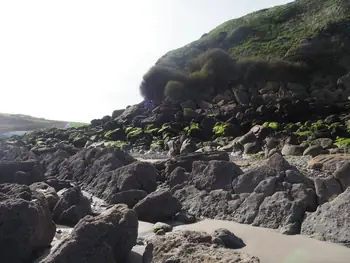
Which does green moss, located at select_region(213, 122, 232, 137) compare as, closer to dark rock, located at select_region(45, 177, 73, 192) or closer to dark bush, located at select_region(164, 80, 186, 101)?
dark bush, located at select_region(164, 80, 186, 101)

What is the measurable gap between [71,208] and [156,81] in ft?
122

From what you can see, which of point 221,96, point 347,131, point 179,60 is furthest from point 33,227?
point 179,60

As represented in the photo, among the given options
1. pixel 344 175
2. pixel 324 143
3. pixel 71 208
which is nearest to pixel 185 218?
pixel 71 208

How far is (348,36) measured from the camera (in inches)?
1882

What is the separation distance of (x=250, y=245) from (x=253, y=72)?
36.0 metres

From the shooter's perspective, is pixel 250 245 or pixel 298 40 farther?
pixel 298 40

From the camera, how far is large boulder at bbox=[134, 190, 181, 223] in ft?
27.2

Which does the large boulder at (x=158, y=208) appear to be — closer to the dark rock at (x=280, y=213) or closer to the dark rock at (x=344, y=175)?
the dark rock at (x=280, y=213)

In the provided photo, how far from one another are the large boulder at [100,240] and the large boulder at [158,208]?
1.99m

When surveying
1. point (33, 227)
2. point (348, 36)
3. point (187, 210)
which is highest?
point (348, 36)

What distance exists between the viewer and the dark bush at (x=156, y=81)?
4462 cm

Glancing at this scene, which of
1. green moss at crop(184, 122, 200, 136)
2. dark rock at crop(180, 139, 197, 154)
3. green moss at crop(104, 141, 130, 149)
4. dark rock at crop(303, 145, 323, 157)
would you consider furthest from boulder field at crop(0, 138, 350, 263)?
green moss at crop(104, 141, 130, 149)

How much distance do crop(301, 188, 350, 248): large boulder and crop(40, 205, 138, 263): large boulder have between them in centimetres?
277

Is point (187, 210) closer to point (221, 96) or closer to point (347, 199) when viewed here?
point (347, 199)
